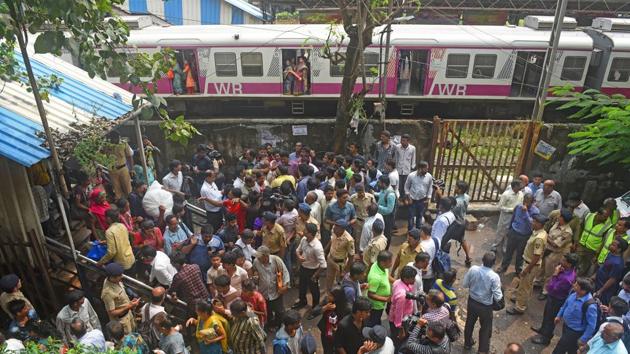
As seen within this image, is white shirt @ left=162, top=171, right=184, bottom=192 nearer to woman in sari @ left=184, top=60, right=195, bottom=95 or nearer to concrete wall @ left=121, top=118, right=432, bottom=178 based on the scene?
concrete wall @ left=121, top=118, right=432, bottom=178

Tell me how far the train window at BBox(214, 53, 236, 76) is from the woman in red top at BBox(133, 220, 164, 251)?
8.79 m

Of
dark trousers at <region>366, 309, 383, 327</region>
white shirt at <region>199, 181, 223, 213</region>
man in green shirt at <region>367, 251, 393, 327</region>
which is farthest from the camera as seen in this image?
white shirt at <region>199, 181, 223, 213</region>

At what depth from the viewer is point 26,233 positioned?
573 cm

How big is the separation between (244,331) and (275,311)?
5.16ft

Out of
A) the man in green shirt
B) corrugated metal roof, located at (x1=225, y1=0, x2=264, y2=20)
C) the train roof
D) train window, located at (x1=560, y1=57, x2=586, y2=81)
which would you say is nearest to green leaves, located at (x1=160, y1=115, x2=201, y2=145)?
the man in green shirt

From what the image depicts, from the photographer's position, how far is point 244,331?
4664 millimetres

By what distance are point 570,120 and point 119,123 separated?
1358 cm

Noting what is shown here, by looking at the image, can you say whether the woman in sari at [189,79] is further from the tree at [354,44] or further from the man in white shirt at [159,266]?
the man in white shirt at [159,266]

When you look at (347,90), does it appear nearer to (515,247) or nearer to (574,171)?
(515,247)

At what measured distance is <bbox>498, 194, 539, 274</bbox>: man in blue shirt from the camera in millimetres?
7105

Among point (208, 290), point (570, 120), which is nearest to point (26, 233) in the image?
point (208, 290)

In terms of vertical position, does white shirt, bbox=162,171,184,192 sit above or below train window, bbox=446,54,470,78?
below

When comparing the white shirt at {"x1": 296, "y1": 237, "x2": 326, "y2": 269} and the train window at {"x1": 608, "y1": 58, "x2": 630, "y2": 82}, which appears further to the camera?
the train window at {"x1": 608, "y1": 58, "x2": 630, "y2": 82}

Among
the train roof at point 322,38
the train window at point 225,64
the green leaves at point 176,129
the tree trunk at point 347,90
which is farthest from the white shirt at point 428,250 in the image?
the train window at point 225,64
